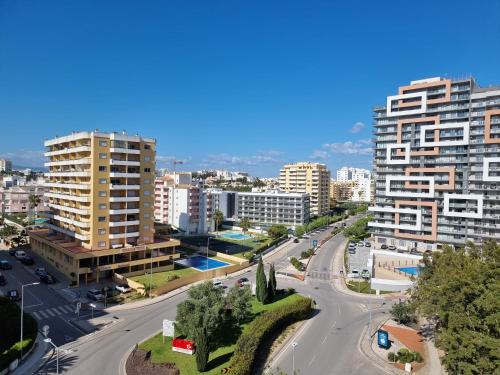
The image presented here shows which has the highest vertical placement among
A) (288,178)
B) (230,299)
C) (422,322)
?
(288,178)

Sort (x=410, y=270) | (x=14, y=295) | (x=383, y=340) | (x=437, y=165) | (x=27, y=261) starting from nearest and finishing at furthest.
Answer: (x=383, y=340), (x=14, y=295), (x=27, y=261), (x=410, y=270), (x=437, y=165)

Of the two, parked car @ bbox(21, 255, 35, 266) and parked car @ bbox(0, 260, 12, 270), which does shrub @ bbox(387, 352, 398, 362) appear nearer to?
parked car @ bbox(21, 255, 35, 266)

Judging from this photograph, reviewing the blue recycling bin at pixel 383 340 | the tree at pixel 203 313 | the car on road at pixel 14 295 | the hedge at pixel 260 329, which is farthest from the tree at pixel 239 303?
the car on road at pixel 14 295

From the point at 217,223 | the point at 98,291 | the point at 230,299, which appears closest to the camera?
the point at 230,299

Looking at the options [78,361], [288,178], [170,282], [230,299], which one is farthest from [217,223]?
[78,361]

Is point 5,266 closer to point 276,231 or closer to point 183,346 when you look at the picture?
point 183,346

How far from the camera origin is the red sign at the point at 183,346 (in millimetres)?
37969

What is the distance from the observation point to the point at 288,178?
530 feet

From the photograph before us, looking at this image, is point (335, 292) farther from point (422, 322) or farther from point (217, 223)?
point (217, 223)

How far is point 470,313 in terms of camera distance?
3216cm

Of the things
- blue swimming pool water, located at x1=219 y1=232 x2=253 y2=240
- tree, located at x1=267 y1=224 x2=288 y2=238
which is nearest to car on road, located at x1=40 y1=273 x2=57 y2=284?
blue swimming pool water, located at x1=219 y1=232 x2=253 y2=240

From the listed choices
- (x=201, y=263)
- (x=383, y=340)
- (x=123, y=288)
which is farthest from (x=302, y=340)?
(x=201, y=263)

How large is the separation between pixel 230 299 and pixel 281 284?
24.9 meters

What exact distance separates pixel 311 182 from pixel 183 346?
123m
